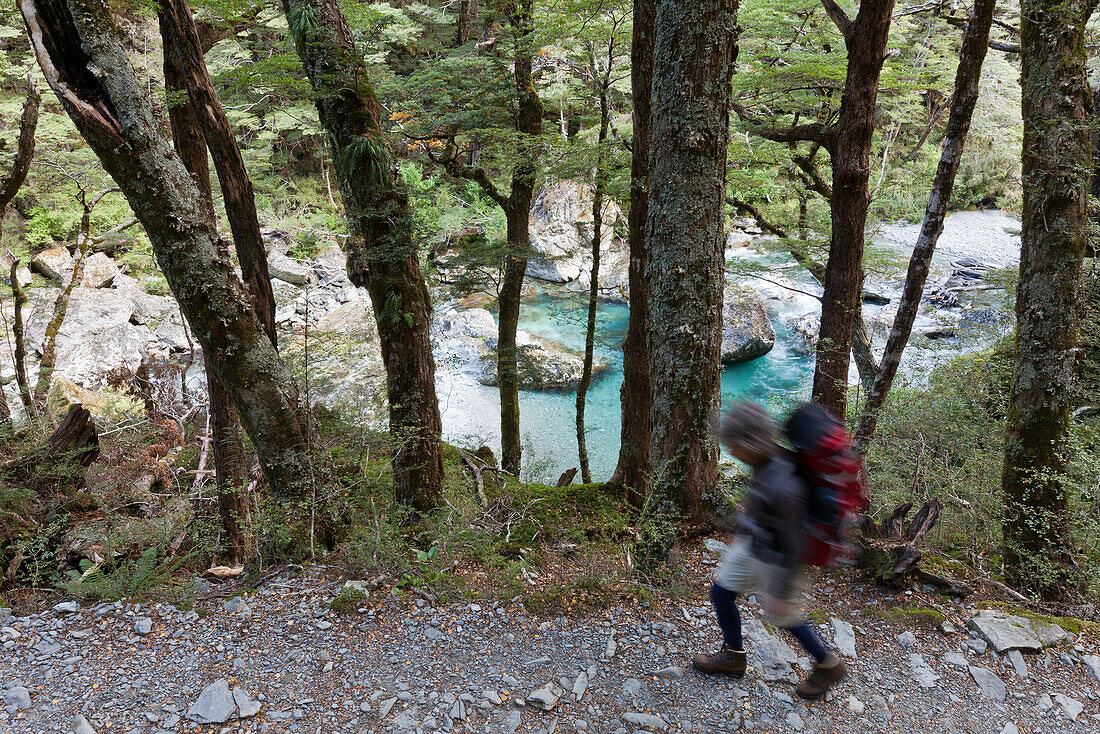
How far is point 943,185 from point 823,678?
4.63 meters

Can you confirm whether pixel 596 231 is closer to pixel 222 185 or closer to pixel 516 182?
pixel 516 182

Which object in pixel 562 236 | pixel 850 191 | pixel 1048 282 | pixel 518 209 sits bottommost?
pixel 562 236

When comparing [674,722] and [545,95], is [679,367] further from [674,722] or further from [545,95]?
[545,95]

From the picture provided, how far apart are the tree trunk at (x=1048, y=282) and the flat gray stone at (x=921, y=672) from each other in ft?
4.83

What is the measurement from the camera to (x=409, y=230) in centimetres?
416

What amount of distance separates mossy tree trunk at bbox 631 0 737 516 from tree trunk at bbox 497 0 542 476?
376 cm

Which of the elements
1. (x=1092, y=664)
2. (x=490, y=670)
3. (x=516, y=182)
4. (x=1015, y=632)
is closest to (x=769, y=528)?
(x=490, y=670)

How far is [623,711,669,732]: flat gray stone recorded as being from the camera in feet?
8.36

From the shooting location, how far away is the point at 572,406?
548 inches

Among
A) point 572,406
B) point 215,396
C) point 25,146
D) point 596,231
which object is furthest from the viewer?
point 572,406

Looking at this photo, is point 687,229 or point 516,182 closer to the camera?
point 687,229

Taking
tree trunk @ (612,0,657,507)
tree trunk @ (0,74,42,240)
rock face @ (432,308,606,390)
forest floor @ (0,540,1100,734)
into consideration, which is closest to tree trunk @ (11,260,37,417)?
tree trunk @ (0,74,42,240)

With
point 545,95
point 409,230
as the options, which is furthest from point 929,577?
point 545,95

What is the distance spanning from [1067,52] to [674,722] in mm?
4881
